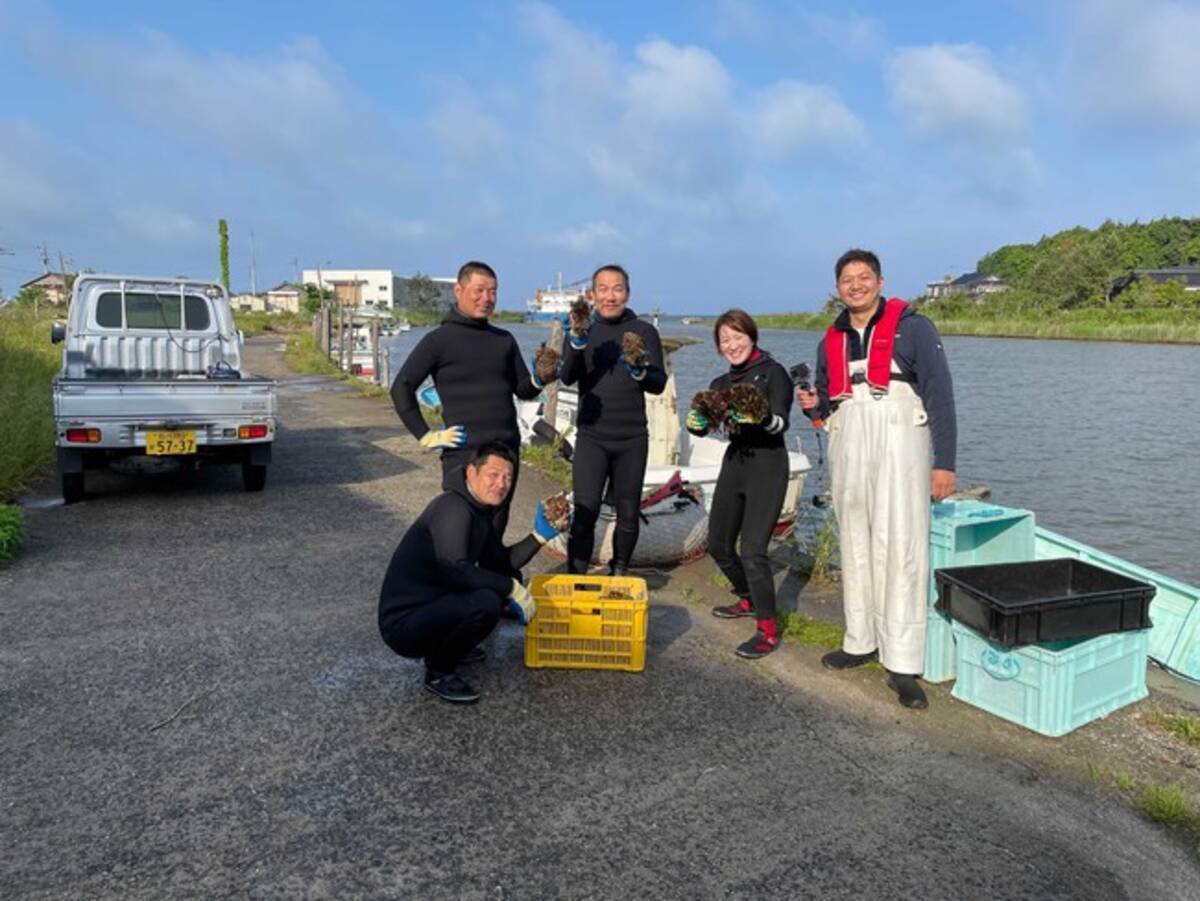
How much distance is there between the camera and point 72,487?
723 cm

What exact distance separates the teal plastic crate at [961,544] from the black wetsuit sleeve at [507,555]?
1921mm

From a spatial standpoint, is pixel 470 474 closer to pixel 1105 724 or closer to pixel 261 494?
pixel 1105 724

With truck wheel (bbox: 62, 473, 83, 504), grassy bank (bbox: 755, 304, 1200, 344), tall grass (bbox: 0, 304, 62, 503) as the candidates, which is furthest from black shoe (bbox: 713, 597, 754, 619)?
grassy bank (bbox: 755, 304, 1200, 344)

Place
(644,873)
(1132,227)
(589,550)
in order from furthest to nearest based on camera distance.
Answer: (1132,227), (589,550), (644,873)

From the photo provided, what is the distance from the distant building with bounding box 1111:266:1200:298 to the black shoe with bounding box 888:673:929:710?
245 ft

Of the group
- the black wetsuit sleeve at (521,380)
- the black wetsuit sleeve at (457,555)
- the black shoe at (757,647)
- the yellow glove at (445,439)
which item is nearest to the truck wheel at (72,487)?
the yellow glove at (445,439)

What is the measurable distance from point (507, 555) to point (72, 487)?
5.27 metres

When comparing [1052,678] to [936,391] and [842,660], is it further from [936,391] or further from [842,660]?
[936,391]

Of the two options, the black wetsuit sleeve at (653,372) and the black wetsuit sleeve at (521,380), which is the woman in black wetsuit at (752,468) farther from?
the black wetsuit sleeve at (521,380)

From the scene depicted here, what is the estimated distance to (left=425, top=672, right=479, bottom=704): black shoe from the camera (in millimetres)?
3650

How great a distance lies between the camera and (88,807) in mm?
2811

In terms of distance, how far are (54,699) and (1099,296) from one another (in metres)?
75.5

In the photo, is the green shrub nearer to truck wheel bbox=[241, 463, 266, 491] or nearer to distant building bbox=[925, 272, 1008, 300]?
truck wheel bbox=[241, 463, 266, 491]

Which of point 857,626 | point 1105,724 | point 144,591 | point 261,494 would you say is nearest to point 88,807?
point 144,591
